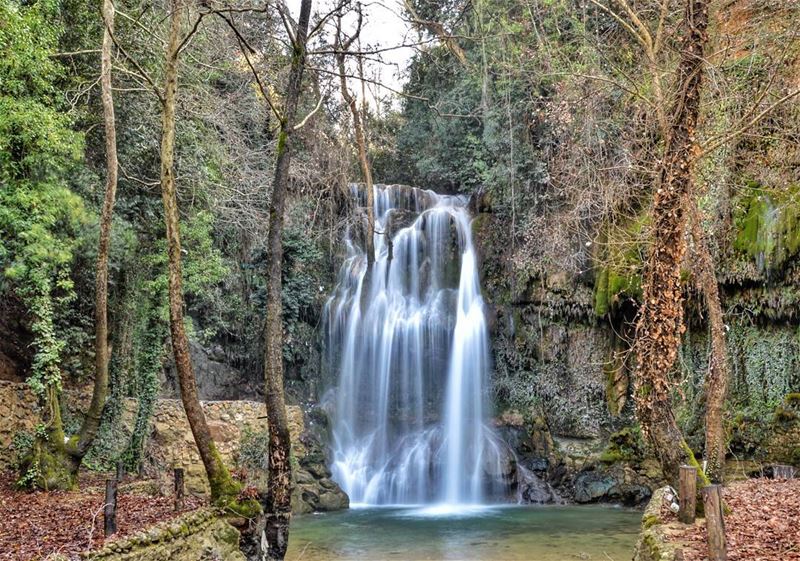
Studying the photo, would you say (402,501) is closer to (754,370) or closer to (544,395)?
(544,395)

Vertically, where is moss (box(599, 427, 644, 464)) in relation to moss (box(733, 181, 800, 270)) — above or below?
below

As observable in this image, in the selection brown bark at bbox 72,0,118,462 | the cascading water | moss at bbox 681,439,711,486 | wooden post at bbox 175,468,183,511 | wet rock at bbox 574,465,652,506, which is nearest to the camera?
moss at bbox 681,439,711,486

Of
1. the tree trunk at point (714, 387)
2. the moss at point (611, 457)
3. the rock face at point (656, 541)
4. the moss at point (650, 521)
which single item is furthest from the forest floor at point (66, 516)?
the moss at point (611, 457)

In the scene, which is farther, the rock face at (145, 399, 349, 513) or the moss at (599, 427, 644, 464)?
the moss at (599, 427, 644, 464)

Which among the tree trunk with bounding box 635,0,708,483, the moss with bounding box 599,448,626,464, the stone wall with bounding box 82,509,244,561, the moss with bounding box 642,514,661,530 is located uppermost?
the tree trunk with bounding box 635,0,708,483

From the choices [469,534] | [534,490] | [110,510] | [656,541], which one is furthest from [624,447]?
[110,510]

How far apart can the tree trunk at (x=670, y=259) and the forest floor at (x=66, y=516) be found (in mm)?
6259

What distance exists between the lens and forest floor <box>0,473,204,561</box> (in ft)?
20.4

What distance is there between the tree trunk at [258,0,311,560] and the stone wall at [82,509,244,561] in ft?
1.66

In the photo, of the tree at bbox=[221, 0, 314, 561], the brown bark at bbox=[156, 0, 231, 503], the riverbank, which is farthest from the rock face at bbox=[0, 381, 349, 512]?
the riverbank

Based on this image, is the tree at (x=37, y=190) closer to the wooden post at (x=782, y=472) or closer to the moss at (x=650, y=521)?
the moss at (x=650, y=521)

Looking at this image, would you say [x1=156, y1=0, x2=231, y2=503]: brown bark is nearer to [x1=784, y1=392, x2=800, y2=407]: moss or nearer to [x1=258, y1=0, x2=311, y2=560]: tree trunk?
[x1=258, y1=0, x2=311, y2=560]: tree trunk

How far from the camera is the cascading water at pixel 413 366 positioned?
15.9m

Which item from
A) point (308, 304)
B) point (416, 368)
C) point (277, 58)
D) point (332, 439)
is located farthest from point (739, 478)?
point (277, 58)
